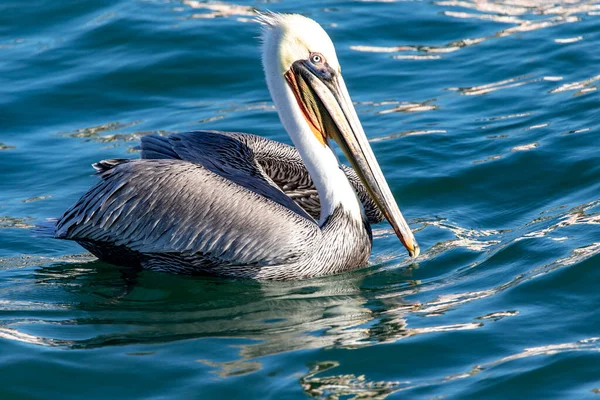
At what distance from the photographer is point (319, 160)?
6.79 meters

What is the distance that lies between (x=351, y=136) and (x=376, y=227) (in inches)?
48.8

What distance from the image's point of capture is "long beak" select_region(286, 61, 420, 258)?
6.64 meters

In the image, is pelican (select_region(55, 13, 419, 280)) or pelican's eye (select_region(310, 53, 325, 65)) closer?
pelican (select_region(55, 13, 419, 280))

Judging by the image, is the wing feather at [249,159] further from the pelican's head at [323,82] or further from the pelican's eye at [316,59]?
the pelican's eye at [316,59]

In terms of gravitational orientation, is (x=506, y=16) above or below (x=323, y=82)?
below

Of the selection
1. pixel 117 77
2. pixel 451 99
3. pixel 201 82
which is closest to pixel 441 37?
pixel 451 99

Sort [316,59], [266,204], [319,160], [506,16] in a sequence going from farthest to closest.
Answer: [506,16] < [319,160] < [316,59] < [266,204]

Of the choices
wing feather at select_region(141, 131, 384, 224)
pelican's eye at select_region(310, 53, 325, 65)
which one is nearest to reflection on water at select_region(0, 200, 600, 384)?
wing feather at select_region(141, 131, 384, 224)

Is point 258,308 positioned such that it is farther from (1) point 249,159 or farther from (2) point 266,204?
(1) point 249,159

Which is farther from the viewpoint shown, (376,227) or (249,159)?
(376,227)

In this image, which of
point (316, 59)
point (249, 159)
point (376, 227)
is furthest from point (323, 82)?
point (376, 227)

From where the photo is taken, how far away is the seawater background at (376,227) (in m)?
5.28

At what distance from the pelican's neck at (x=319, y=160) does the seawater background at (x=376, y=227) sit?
18.2 inches

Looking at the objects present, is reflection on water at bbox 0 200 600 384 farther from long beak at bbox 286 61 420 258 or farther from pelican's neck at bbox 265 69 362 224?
pelican's neck at bbox 265 69 362 224
